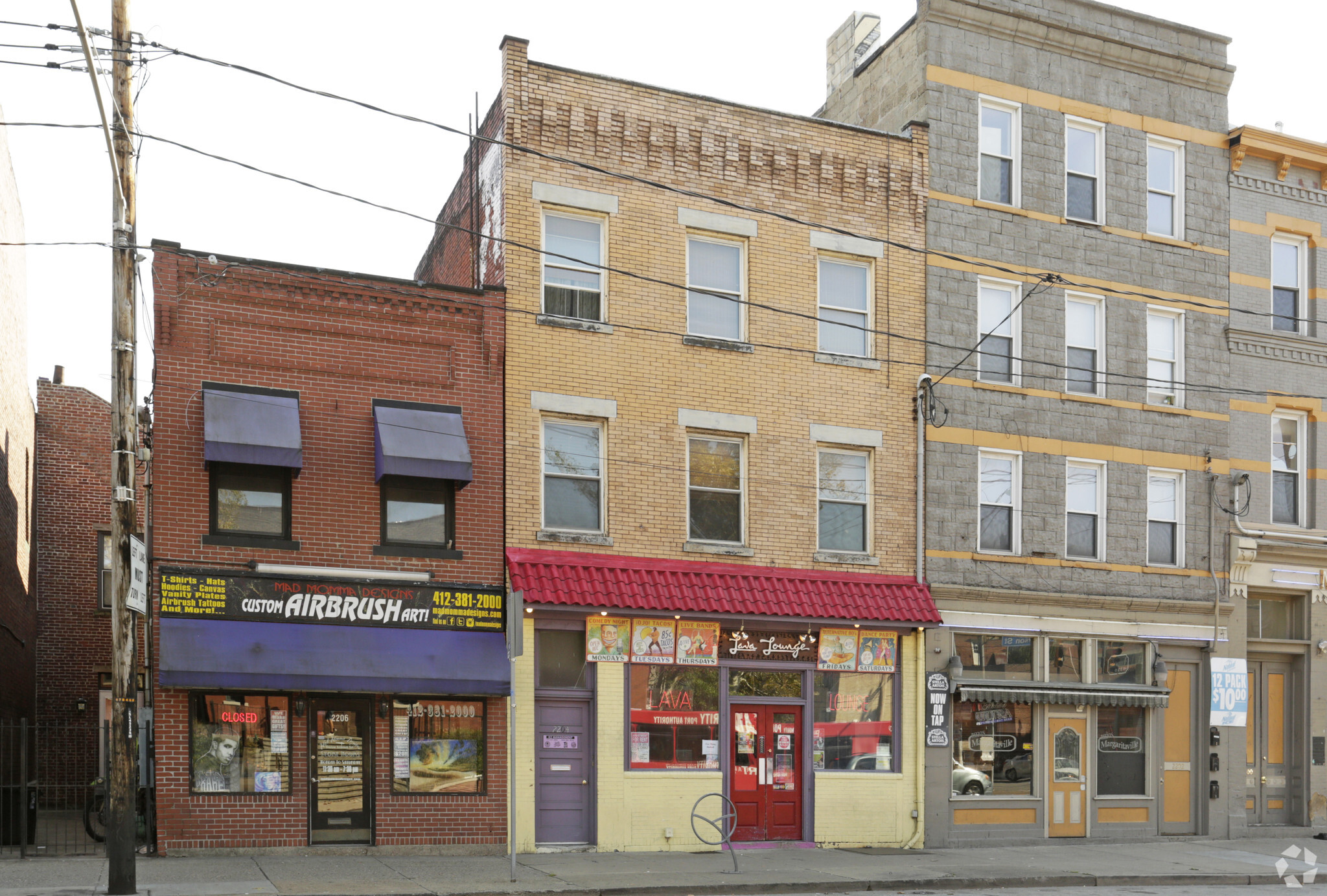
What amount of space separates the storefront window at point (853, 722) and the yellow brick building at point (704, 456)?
39 mm

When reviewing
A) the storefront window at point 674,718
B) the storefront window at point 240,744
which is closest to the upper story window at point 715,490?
the storefront window at point 674,718

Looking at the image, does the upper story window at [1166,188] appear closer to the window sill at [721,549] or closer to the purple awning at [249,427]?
the window sill at [721,549]

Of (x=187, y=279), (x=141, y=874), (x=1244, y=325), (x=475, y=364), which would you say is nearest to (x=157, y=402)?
(x=187, y=279)

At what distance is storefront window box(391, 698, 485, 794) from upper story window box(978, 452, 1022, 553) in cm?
902

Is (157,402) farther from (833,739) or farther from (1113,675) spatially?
(1113,675)

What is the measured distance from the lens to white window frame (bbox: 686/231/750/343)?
816 inches

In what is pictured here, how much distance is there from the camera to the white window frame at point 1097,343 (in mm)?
23141

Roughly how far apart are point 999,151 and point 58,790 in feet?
69.3

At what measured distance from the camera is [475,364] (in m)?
19.1

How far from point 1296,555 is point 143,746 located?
19.8 m

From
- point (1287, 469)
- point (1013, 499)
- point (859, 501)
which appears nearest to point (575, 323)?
point (859, 501)

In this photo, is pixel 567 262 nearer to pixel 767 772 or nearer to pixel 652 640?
pixel 652 640

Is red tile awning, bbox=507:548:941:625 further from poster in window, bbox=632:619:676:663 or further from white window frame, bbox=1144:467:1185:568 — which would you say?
white window frame, bbox=1144:467:1185:568

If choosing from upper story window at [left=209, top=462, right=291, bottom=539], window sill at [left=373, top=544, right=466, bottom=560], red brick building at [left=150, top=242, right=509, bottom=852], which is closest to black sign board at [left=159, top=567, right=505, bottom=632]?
red brick building at [left=150, top=242, right=509, bottom=852]
